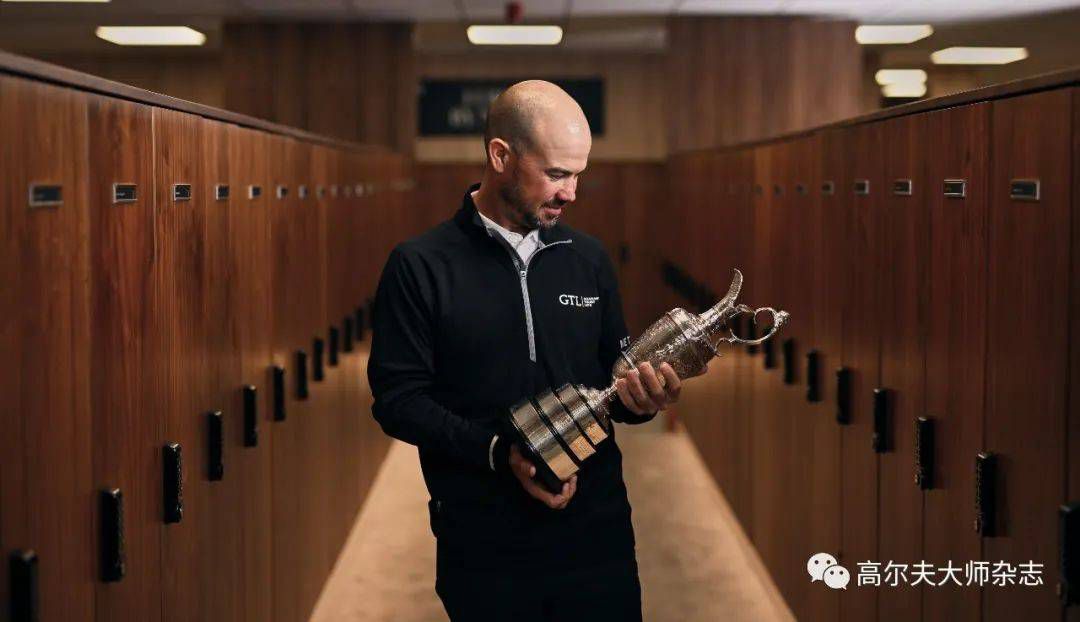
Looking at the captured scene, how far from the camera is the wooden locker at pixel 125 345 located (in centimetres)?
188

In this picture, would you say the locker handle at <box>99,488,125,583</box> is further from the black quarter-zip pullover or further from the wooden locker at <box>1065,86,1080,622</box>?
the wooden locker at <box>1065,86,1080,622</box>

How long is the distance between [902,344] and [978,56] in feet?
36.0

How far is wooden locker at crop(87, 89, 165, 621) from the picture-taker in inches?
74.2

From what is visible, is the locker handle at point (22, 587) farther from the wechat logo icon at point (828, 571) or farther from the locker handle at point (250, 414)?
the wechat logo icon at point (828, 571)

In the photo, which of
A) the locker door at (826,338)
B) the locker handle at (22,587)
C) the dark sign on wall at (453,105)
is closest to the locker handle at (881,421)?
the locker door at (826,338)

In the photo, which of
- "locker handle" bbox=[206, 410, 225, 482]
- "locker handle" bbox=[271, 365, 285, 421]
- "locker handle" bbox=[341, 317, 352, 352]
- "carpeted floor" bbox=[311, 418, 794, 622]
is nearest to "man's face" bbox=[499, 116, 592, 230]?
"locker handle" bbox=[206, 410, 225, 482]

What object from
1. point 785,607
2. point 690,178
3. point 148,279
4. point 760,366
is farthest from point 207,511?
point 690,178

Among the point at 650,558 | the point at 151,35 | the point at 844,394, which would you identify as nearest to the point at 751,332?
the point at 650,558

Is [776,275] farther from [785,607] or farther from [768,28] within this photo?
[768,28]

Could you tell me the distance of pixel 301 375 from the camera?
12.3ft

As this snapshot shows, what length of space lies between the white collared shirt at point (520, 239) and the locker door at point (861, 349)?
0.91m

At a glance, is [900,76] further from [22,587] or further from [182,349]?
[22,587]

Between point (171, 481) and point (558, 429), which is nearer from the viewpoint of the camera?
point (558, 429)

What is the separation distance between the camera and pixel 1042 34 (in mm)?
12203
